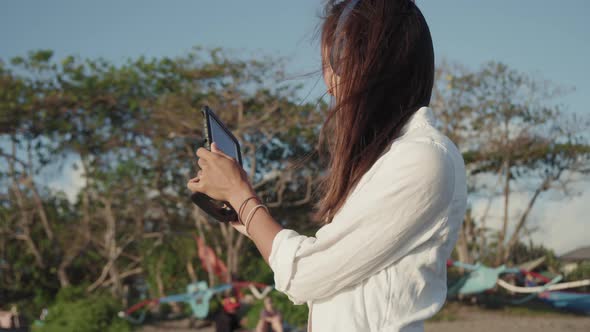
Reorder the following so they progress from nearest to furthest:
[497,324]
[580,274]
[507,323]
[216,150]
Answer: [216,150] → [497,324] → [507,323] → [580,274]

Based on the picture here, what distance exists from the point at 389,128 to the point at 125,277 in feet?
47.4

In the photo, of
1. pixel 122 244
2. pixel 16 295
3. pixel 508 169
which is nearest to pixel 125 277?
pixel 122 244

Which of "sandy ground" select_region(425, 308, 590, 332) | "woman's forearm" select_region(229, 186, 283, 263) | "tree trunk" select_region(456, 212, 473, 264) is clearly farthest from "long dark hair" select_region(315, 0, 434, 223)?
"tree trunk" select_region(456, 212, 473, 264)

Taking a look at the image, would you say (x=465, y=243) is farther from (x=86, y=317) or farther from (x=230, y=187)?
(x=230, y=187)

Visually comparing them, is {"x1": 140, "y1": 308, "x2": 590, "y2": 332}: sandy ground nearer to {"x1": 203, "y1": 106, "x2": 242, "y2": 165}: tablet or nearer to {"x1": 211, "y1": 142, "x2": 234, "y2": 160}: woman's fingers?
{"x1": 203, "y1": 106, "x2": 242, "y2": 165}: tablet

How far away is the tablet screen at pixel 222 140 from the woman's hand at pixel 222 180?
107 millimetres

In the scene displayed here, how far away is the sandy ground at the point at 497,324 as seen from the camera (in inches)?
459

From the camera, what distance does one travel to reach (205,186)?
104 cm

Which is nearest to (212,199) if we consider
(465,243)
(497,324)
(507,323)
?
(497,324)

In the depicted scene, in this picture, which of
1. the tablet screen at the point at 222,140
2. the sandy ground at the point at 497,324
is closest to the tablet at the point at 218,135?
the tablet screen at the point at 222,140

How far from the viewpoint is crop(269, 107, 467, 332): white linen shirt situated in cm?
87

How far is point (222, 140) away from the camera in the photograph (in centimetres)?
124

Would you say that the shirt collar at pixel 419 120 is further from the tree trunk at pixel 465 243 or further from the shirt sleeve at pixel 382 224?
the tree trunk at pixel 465 243

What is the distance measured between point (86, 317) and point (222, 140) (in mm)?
9322
